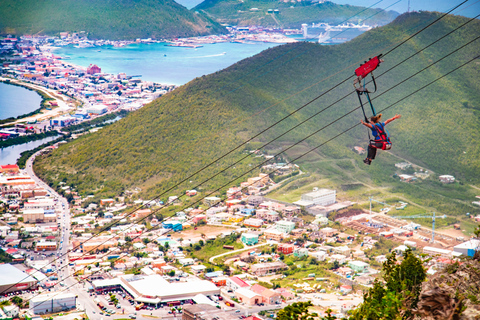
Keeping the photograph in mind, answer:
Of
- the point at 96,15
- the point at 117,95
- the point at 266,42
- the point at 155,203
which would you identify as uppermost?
Result: the point at 96,15

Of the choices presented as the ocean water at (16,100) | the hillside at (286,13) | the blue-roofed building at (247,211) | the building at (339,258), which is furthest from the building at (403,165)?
the hillside at (286,13)

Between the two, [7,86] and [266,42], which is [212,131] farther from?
[266,42]

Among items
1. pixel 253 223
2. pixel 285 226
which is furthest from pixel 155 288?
pixel 285 226

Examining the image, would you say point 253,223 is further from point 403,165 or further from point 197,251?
point 403,165

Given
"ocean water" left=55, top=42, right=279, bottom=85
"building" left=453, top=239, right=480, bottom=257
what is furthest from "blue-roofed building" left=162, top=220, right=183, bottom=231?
"ocean water" left=55, top=42, right=279, bottom=85

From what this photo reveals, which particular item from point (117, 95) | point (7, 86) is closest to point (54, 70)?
point (7, 86)

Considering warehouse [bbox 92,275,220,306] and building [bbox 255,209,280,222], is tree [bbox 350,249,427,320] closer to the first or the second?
warehouse [bbox 92,275,220,306]
